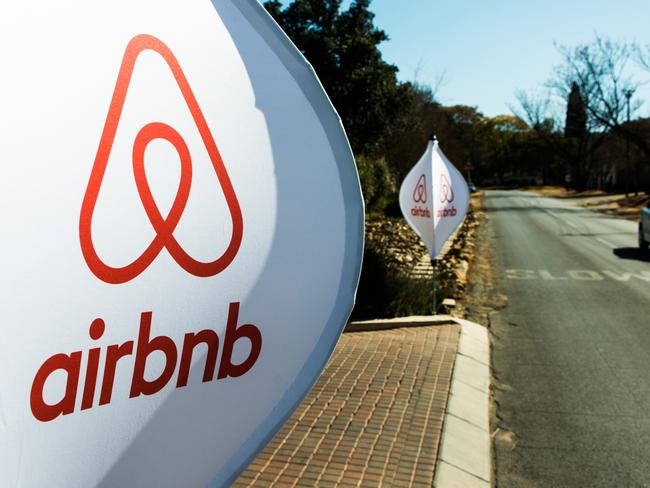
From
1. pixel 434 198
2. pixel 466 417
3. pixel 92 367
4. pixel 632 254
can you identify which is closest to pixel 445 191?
pixel 434 198

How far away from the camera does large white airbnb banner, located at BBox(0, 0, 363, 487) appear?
4.48ft

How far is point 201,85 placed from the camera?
167 centimetres

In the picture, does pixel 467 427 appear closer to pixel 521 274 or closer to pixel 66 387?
pixel 66 387

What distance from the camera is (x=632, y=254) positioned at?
19984mm

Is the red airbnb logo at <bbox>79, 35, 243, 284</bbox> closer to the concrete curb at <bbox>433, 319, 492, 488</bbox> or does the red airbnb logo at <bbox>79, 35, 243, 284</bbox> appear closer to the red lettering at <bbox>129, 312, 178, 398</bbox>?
the red lettering at <bbox>129, 312, 178, 398</bbox>

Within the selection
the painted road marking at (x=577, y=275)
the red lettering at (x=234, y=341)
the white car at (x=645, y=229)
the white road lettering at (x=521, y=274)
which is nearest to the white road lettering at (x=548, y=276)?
the painted road marking at (x=577, y=275)

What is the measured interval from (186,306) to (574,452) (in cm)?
475

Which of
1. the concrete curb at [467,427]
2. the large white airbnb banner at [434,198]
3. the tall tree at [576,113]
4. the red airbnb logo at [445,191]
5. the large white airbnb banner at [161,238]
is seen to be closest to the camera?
the large white airbnb banner at [161,238]

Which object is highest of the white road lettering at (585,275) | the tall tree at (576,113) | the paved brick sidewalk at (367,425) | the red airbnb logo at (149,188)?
the tall tree at (576,113)

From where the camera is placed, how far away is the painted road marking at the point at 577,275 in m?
15.2

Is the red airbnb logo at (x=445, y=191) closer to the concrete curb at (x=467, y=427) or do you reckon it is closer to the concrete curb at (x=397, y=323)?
the concrete curb at (x=397, y=323)

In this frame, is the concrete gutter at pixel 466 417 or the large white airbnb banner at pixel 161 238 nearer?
the large white airbnb banner at pixel 161 238

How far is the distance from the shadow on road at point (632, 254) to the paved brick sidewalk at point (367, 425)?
495 inches

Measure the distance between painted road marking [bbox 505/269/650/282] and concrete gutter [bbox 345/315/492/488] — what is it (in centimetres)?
638
